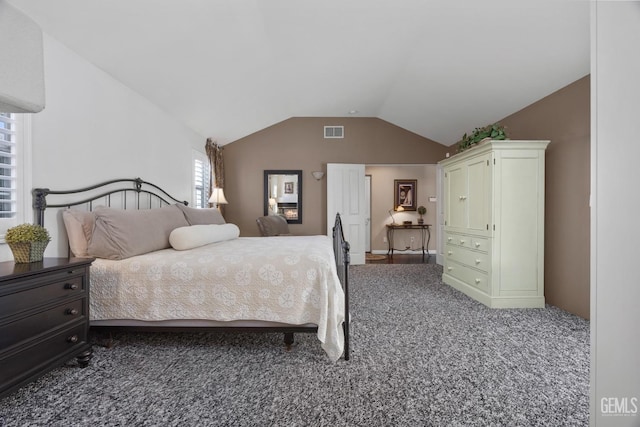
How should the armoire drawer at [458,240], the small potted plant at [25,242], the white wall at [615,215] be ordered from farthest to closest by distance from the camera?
the armoire drawer at [458,240] → the small potted plant at [25,242] → the white wall at [615,215]

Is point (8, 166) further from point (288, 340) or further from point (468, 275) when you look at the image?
point (468, 275)

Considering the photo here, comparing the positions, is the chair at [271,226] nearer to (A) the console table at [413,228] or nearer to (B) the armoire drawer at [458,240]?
(B) the armoire drawer at [458,240]

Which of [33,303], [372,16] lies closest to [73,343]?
[33,303]

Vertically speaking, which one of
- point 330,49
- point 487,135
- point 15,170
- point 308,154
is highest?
point 330,49

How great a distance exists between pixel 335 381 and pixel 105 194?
8.73 ft

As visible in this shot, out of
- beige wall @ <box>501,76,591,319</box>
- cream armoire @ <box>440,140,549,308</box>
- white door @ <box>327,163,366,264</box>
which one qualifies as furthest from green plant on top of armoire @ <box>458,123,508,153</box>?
white door @ <box>327,163,366,264</box>

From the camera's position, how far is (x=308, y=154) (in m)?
6.29

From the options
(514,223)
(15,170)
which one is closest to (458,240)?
(514,223)

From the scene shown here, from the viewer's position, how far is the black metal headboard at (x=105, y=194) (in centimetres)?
232

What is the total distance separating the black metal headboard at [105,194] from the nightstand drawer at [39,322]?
2.65ft

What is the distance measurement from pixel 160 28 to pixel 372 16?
1911 millimetres

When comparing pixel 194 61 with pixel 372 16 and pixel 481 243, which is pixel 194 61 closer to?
pixel 372 16

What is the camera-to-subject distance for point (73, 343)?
1.98 metres

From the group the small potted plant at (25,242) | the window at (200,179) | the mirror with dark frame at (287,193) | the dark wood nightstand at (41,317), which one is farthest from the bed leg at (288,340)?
the mirror with dark frame at (287,193)
